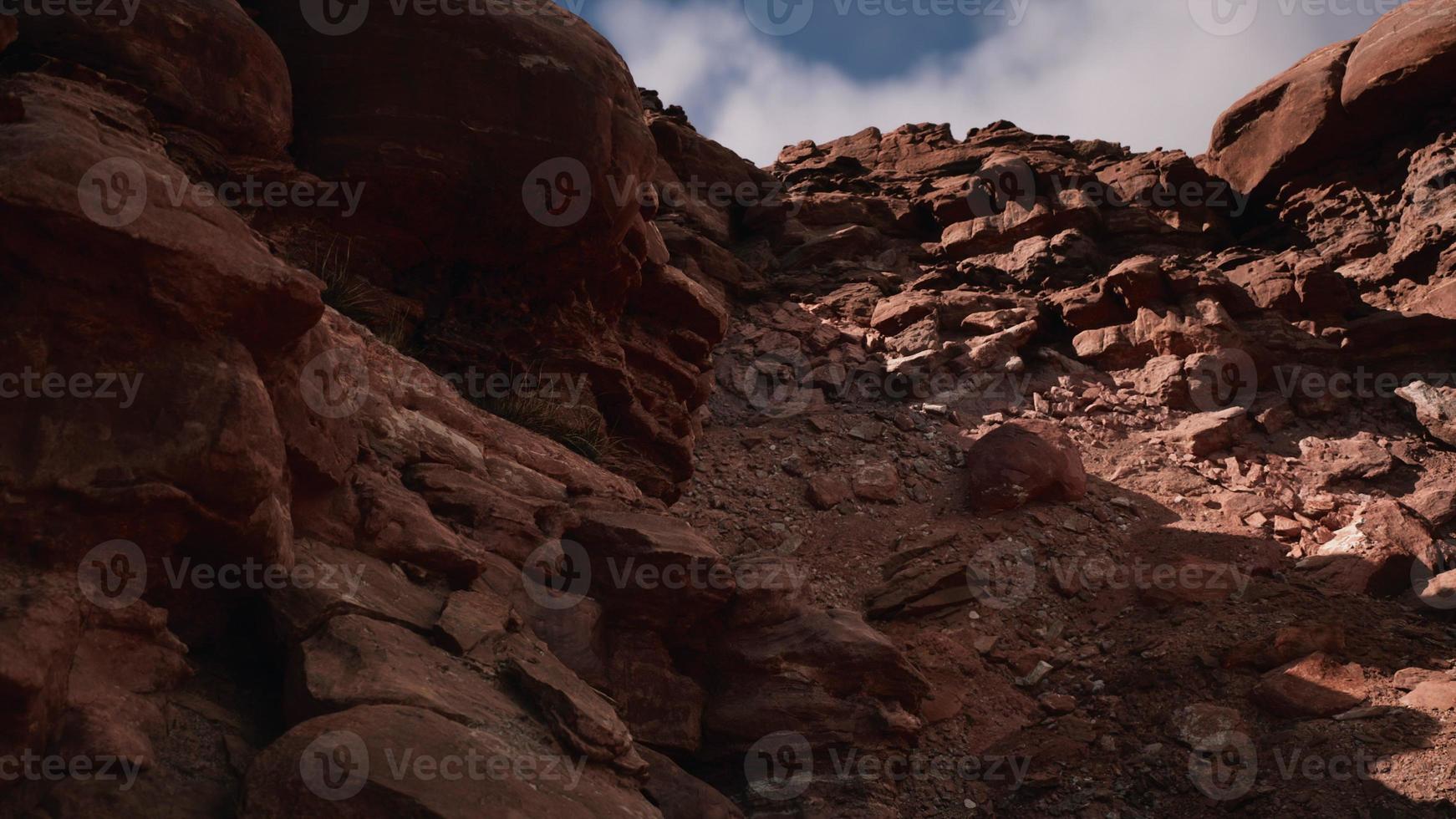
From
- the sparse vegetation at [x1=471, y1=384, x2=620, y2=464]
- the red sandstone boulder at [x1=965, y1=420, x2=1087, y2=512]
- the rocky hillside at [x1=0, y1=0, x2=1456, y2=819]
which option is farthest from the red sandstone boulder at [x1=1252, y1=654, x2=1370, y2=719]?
the sparse vegetation at [x1=471, y1=384, x2=620, y2=464]

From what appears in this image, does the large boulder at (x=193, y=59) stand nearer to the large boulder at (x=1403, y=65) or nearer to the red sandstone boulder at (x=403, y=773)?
the red sandstone boulder at (x=403, y=773)

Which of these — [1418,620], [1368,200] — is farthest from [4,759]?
[1368,200]

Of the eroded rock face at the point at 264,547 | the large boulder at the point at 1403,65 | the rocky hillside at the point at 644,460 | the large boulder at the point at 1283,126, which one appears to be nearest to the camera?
the eroded rock face at the point at 264,547

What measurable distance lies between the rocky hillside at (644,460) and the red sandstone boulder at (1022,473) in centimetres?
6

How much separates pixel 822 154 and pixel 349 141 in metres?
14.6

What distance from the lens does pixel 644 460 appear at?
8758 millimetres

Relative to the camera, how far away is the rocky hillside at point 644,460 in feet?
10.9

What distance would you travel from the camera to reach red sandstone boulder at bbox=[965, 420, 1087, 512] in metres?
9.73

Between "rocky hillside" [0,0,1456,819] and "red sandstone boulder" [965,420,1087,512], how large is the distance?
0.19 ft

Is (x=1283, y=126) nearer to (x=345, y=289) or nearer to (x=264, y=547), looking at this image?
(x=345, y=289)

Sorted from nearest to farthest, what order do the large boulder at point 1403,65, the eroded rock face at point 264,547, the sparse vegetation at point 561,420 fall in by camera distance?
1. the eroded rock face at point 264,547
2. the sparse vegetation at point 561,420
3. the large boulder at point 1403,65

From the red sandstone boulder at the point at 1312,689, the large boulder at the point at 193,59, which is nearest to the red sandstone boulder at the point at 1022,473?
the red sandstone boulder at the point at 1312,689

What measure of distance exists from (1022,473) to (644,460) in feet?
13.4

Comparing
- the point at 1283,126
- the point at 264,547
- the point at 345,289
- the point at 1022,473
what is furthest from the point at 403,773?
the point at 1283,126
